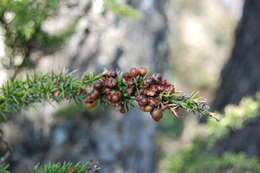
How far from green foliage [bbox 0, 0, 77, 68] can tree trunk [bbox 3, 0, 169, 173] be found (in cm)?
70

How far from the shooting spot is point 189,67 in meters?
7.45

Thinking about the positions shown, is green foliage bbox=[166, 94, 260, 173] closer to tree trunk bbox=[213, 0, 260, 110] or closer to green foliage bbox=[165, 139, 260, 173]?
green foliage bbox=[165, 139, 260, 173]

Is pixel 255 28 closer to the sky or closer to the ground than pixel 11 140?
closer to the sky

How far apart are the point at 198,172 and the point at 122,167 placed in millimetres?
718

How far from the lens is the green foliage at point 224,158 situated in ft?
4.80

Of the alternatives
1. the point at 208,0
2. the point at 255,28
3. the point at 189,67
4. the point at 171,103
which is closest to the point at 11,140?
the point at 171,103

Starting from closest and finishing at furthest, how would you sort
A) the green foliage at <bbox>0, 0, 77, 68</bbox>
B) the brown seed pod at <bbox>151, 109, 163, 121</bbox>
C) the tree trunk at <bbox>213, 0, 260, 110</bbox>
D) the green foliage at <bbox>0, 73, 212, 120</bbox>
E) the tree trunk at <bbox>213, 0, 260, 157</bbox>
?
the brown seed pod at <bbox>151, 109, 163, 121</bbox> < the green foliage at <bbox>0, 73, 212, 120</bbox> < the green foliage at <bbox>0, 0, 77, 68</bbox> < the tree trunk at <bbox>213, 0, 260, 157</bbox> < the tree trunk at <bbox>213, 0, 260, 110</bbox>

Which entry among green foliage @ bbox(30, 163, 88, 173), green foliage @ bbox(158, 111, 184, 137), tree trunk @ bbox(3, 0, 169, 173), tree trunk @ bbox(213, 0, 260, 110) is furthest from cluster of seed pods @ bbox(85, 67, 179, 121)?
green foliage @ bbox(158, 111, 184, 137)

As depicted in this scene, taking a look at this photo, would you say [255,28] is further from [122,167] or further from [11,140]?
[11,140]

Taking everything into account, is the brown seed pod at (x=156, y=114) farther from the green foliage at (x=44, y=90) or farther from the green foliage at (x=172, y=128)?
the green foliage at (x=172, y=128)

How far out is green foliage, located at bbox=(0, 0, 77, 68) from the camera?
1.01 metres

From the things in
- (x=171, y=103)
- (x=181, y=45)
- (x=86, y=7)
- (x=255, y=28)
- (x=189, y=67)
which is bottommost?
(x=171, y=103)

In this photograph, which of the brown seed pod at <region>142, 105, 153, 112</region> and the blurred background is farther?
the blurred background

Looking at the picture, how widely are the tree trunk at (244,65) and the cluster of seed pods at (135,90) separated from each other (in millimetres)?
2158
